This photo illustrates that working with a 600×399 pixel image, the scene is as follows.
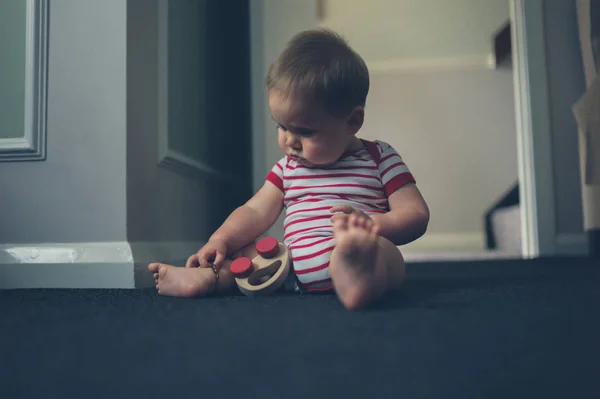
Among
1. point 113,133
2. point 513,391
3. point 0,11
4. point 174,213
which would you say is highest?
point 0,11

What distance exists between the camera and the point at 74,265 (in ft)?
3.21

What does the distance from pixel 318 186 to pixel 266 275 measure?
0.52ft

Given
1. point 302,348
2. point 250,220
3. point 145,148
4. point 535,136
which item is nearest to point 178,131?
point 145,148

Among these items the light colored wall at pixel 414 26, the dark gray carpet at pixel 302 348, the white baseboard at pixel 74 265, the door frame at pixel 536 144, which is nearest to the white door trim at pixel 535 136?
the door frame at pixel 536 144

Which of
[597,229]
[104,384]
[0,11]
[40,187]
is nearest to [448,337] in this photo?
[104,384]

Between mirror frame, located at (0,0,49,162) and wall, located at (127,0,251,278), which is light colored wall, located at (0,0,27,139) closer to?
mirror frame, located at (0,0,49,162)

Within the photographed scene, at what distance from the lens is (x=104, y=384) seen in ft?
1.35

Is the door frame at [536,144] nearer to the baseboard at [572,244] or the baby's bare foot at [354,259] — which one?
the baseboard at [572,244]

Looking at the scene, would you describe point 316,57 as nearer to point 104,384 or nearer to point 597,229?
point 104,384

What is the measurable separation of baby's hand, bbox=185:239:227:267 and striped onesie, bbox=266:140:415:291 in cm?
10

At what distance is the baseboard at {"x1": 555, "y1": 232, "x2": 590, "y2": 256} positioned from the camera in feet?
5.94

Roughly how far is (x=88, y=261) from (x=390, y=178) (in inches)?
21.5

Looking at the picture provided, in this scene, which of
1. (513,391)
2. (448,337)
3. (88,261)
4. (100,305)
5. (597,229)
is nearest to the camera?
(513,391)

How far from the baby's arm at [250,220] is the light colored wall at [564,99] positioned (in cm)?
129
